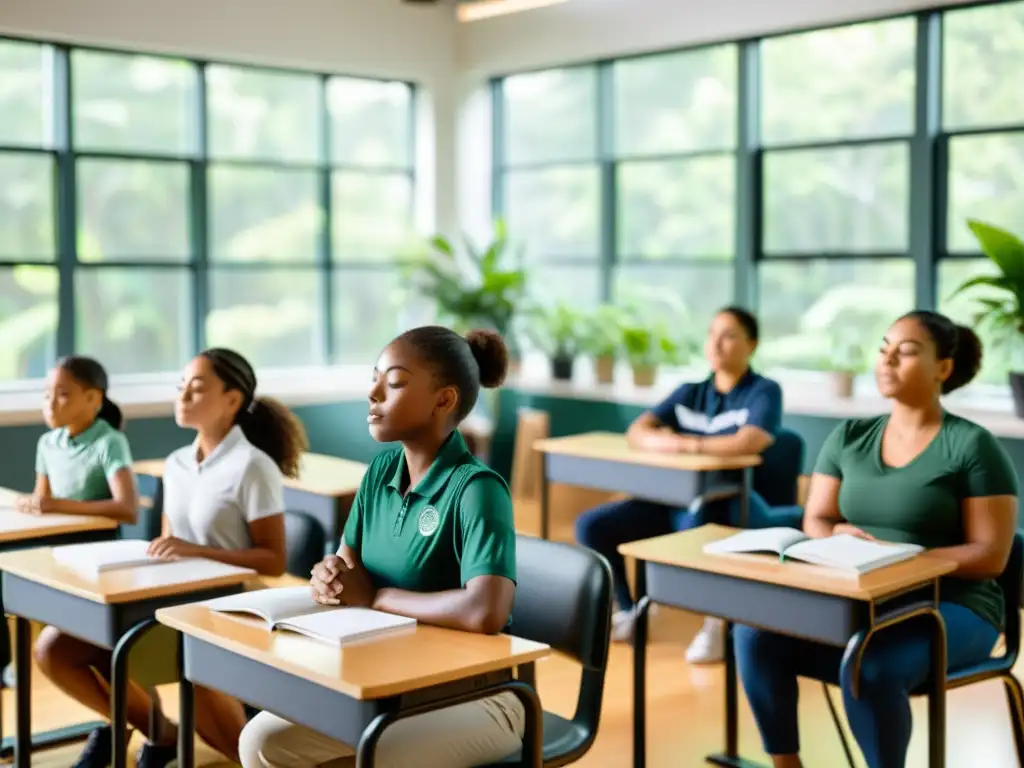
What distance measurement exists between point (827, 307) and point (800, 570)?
3789 mm

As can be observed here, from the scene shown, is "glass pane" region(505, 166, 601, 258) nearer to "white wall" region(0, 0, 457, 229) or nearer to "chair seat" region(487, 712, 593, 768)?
"white wall" region(0, 0, 457, 229)

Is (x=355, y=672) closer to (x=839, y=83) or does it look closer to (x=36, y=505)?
(x=36, y=505)

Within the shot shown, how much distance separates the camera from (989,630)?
10.1 feet

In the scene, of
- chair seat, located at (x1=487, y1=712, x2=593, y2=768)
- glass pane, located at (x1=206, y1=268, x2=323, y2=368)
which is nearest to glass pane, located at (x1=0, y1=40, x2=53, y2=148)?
glass pane, located at (x1=206, y1=268, x2=323, y2=368)

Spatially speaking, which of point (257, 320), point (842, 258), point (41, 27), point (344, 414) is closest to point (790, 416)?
point (842, 258)

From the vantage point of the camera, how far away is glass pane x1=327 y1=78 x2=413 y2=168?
7.47 metres

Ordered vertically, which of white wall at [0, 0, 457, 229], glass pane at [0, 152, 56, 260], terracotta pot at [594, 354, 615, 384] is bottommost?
terracotta pot at [594, 354, 615, 384]

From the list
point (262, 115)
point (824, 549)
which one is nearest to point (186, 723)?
point (824, 549)

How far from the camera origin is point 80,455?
3.81 m

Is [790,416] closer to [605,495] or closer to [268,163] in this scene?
[605,495]

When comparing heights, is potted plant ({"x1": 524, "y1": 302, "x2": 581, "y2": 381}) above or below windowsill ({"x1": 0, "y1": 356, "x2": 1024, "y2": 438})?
above

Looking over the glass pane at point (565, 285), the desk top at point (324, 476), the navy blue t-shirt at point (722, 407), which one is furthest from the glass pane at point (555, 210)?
the desk top at point (324, 476)

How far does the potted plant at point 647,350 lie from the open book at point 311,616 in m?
4.50

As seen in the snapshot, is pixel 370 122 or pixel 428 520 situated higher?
pixel 370 122
